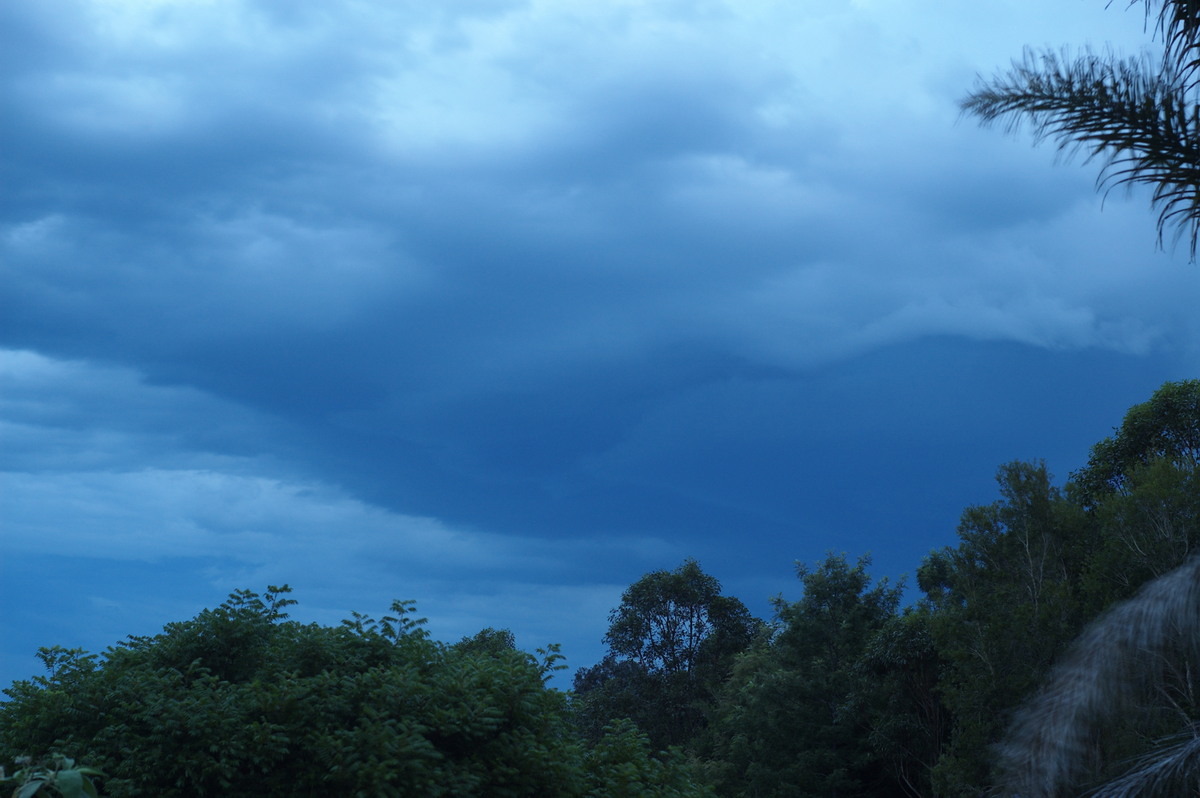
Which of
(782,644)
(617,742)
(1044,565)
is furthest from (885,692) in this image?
(617,742)

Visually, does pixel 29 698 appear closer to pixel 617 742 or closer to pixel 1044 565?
pixel 617 742

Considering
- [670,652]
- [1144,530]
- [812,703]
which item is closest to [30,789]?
[1144,530]

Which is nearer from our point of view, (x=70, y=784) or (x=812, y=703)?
(x=70, y=784)

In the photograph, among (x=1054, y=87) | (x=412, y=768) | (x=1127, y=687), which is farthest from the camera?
(x=412, y=768)

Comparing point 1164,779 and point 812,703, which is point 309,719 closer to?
point 1164,779

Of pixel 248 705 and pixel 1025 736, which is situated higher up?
pixel 248 705

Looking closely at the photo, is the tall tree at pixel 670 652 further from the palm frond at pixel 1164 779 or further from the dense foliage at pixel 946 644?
the palm frond at pixel 1164 779

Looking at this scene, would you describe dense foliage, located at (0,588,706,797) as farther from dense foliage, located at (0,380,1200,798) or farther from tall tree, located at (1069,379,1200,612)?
tall tree, located at (1069,379,1200,612)

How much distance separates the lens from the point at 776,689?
35719mm

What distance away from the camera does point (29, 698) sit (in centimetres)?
1070

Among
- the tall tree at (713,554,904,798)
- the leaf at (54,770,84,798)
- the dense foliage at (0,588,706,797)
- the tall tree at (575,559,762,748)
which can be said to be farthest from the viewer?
the tall tree at (575,559,762,748)

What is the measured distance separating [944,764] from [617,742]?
64.4ft

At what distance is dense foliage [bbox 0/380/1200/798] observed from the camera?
26.5 ft

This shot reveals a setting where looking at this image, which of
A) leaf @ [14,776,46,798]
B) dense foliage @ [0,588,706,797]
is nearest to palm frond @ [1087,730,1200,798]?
dense foliage @ [0,588,706,797]
